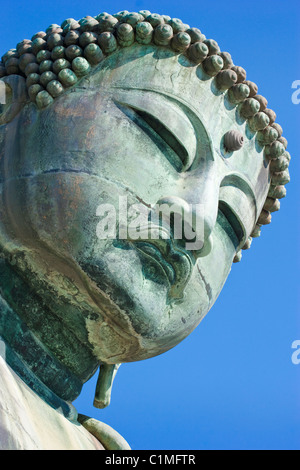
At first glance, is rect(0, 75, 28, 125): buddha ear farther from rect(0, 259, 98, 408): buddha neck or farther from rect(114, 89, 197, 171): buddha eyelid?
rect(0, 259, 98, 408): buddha neck

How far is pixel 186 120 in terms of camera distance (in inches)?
326

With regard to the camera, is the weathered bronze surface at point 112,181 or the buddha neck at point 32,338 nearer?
the weathered bronze surface at point 112,181

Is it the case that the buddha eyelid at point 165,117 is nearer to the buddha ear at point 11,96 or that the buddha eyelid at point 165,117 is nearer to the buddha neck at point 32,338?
the buddha ear at point 11,96

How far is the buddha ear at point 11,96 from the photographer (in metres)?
8.37

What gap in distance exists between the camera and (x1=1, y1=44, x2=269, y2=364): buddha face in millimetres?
7820

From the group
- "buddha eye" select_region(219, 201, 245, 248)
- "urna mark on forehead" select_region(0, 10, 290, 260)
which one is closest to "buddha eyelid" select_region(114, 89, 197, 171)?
"urna mark on forehead" select_region(0, 10, 290, 260)

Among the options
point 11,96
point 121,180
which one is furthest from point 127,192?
point 11,96

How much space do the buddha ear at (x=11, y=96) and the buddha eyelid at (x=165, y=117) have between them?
0.69m

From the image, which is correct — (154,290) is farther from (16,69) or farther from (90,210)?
(16,69)

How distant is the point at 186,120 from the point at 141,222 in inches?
34.1

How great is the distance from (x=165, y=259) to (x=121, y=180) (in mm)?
594

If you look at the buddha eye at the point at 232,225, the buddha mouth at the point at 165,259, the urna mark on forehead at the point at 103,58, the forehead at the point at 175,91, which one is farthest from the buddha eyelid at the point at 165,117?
the buddha mouth at the point at 165,259

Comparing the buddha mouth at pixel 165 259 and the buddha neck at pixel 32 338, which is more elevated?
the buddha mouth at pixel 165 259

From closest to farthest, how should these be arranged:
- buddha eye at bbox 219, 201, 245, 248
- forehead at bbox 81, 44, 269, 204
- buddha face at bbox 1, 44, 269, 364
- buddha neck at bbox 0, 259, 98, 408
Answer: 1. buddha face at bbox 1, 44, 269, 364
2. buddha neck at bbox 0, 259, 98, 408
3. forehead at bbox 81, 44, 269, 204
4. buddha eye at bbox 219, 201, 245, 248
